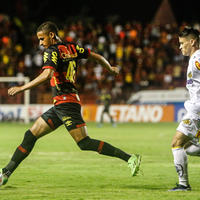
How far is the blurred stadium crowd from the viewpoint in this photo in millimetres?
27791

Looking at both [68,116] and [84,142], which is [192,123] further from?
[68,116]

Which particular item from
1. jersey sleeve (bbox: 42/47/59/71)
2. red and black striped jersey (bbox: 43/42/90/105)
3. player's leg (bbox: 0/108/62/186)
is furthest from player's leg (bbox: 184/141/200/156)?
jersey sleeve (bbox: 42/47/59/71)

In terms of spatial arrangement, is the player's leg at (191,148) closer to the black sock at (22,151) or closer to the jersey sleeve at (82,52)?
the jersey sleeve at (82,52)

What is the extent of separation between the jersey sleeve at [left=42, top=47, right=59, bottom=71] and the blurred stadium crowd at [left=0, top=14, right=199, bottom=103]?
833 inches

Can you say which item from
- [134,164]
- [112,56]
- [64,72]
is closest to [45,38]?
[64,72]

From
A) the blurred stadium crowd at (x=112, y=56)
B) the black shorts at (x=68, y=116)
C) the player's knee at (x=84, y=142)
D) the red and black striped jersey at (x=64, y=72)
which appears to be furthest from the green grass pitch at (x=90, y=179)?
the blurred stadium crowd at (x=112, y=56)

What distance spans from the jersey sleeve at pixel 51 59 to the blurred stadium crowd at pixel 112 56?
21.1 m

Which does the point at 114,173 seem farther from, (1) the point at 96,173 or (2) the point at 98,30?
(2) the point at 98,30

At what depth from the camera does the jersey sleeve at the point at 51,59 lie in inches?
224

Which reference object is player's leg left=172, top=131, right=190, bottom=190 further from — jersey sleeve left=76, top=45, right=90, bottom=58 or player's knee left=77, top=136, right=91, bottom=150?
jersey sleeve left=76, top=45, right=90, bottom=58

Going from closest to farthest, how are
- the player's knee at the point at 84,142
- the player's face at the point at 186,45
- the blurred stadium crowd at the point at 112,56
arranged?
the player's face at the point at 186,45 < the player's knee at the point at 84,142 < the blurred stadium crowd at the point at 112,56

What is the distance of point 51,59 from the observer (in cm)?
574

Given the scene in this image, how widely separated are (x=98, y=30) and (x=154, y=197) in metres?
27.6

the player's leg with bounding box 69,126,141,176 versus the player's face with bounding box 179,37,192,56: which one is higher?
the player's face with bounding box 179,37,192,56
